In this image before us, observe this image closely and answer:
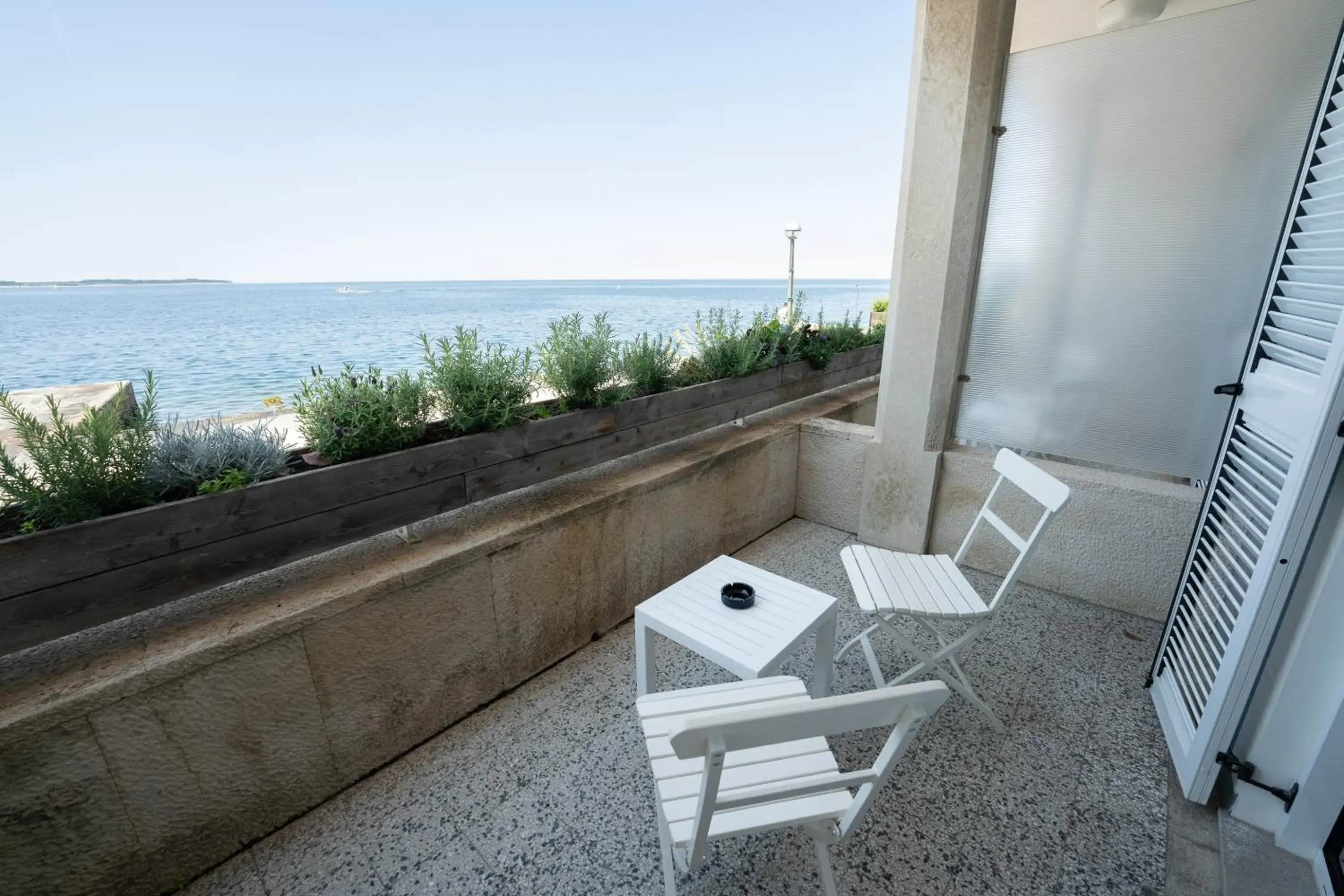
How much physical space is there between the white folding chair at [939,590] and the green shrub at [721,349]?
157 centimetres

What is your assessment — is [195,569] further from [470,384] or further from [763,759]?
[763,759]

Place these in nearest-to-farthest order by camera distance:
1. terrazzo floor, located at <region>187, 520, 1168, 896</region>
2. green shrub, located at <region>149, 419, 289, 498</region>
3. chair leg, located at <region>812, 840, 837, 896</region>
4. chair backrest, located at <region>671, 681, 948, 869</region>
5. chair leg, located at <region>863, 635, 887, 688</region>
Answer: chair backrest, located at <region>671, 681, 948, 869</region>
chair leg, located at <region>812, 840, 837, 896</region>
terrazzo floor, located at <region>187, 520, 1168, 896</region>
green shrub, located at <region>149, 419, 289, 498</region>
chair leg, located at <region>863, 635, 887, 688</region>

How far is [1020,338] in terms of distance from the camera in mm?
2838

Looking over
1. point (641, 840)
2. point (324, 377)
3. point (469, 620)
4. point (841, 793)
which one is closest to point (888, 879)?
point (841, 793)

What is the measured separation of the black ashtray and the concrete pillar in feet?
5.51

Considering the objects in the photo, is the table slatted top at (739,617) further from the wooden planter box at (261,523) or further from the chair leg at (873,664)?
the wooden planter box at (261,523)

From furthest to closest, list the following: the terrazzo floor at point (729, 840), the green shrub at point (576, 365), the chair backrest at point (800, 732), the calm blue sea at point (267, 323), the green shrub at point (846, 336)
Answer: the green shrub at point (846, 336) < the calm blue sea at point (267, 323) < the green shrub at point (576, 365) < the terrazzo floor at point (729, 840) < the chair backrest at point (800, 732)

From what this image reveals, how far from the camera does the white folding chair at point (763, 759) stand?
84cm

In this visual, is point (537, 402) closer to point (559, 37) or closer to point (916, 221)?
point (916, 221)

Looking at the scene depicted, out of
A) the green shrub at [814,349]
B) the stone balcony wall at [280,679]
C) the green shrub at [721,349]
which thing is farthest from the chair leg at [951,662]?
the green shrub at [814,349]

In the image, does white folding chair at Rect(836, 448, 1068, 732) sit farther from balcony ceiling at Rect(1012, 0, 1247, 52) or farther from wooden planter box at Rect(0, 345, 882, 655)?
balcony ceiling at Rect(1012, 0, 1247, 52)

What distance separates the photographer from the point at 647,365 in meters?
2.95

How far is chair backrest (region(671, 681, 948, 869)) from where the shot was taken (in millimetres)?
823

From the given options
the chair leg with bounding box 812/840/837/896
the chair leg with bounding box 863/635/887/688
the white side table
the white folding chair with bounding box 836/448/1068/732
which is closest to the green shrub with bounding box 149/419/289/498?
the white side table
